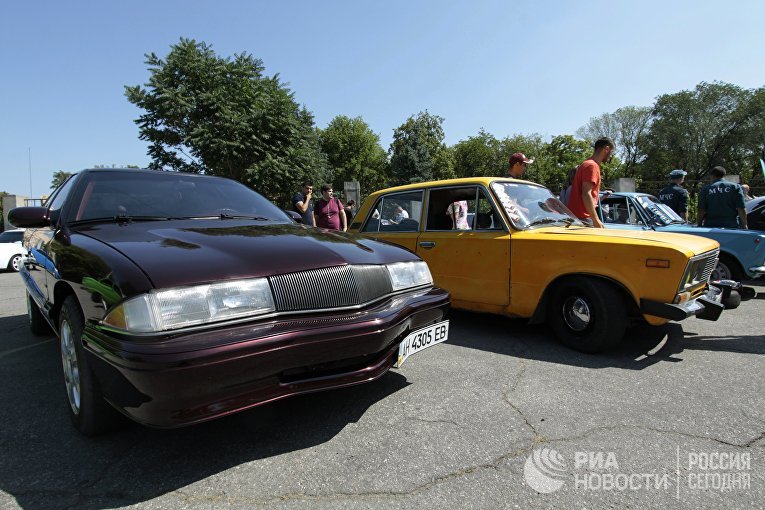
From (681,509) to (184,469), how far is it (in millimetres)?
2141

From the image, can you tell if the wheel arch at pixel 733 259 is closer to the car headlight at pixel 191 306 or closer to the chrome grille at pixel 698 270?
the chrome grille at pixel 698 270

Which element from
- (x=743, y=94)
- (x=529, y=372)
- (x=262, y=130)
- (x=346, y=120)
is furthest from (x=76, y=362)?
(x=743, y=94)

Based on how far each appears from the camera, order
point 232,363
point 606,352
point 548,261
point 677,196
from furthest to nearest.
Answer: point 677,196, point 548,261, point 606,352, point 232,363

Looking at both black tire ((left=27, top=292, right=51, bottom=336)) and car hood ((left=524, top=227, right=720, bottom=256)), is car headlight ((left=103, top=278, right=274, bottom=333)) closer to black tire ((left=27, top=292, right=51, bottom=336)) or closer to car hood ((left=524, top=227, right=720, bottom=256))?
car hood ((left=524, top=227, right=720, bottom=256))

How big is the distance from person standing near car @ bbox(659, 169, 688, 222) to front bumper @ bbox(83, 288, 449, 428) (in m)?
7.98

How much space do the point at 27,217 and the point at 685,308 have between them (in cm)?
480

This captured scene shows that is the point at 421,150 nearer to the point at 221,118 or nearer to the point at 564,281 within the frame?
the point at 221,118

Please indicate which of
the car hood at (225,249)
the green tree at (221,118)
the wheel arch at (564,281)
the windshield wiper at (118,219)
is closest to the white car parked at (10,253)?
the green tree at (221,118)

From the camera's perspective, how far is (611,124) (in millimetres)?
55625

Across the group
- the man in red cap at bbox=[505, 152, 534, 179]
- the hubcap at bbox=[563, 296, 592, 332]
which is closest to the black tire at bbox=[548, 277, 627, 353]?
the hubcap at bbox=[563, 296, 592, 332]

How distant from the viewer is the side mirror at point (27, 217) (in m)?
2.84

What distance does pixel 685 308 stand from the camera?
317 centimetres

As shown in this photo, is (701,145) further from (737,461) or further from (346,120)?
(737,461)

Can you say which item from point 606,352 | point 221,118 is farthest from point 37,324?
point 221,118
